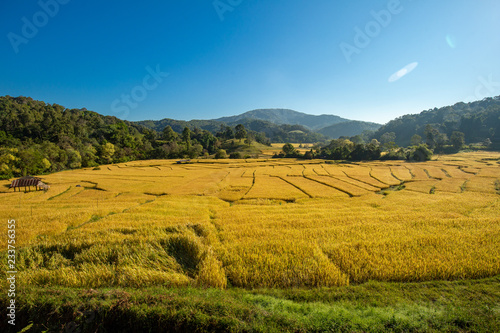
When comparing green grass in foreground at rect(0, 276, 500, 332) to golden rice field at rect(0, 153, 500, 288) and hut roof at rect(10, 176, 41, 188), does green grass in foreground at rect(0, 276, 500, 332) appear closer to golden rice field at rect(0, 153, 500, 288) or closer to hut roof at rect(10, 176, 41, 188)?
golden rice field at rect(0, 153, 500, 288)

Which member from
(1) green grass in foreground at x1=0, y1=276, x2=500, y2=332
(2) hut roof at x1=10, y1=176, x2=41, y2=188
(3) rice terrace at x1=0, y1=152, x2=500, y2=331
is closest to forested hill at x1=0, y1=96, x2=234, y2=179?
(2) hut roof at x1=10, y1=176, x2=41, y2=188

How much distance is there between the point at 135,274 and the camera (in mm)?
6902

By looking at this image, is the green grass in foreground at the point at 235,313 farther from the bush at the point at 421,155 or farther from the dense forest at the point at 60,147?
the bush at the point at 421,155

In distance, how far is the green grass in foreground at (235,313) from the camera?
475 centimetres

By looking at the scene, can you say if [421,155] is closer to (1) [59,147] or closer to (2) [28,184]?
(2) [28,184]

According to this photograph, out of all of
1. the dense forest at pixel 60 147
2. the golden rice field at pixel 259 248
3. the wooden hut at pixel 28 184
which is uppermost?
the dense forest at pixel 60 147

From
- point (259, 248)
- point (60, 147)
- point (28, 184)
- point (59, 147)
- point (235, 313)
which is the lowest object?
point (259, 248)

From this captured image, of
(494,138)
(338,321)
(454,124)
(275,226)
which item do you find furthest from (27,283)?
(454,124)

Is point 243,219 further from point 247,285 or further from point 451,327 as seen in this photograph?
point 451,327

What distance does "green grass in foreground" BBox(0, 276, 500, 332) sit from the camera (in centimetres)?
475

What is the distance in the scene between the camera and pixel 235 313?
16.1 ft

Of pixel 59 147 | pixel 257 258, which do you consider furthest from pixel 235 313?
pixel 59 147

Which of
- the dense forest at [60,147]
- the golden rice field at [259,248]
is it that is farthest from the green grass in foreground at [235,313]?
the dense forest at [60,147]

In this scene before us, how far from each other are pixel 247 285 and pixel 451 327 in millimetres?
5626
